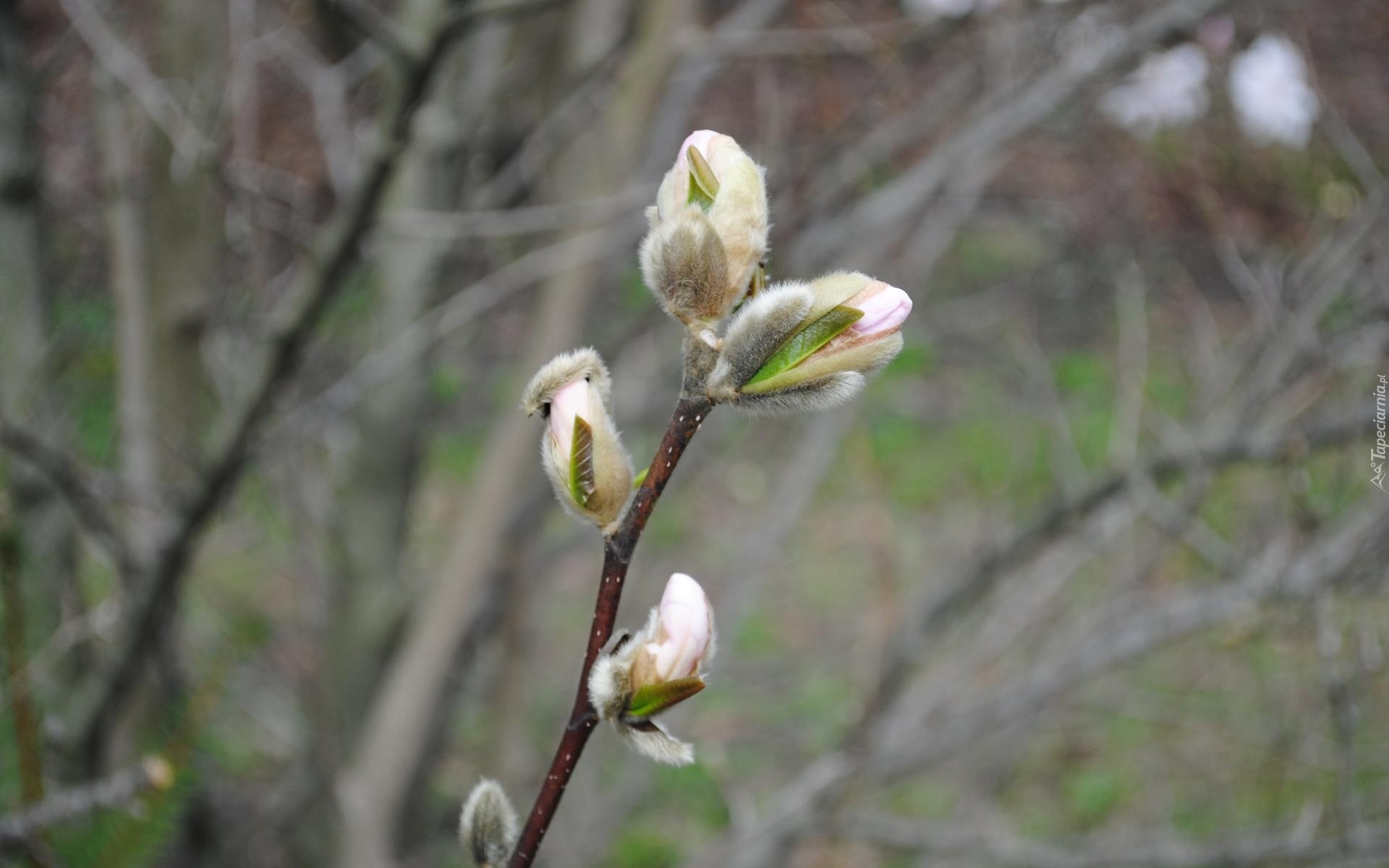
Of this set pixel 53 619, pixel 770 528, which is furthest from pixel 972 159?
pixel 53 619

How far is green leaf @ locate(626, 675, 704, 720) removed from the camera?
601mm

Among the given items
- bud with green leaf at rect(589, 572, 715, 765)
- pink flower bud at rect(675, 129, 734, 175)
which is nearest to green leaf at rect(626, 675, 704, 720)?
bud with green leaf at rect(589, 572, 715, 765)

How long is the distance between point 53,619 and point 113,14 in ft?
4.16

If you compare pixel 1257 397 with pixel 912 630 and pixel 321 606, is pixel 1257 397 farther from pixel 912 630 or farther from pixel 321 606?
pixel 321 606

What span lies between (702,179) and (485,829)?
442 millimetres

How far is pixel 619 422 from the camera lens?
7.79 feet

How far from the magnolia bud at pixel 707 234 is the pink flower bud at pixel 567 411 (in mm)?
78

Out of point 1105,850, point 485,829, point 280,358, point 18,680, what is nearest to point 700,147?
point 485,829

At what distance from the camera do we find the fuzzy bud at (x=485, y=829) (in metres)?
0.67

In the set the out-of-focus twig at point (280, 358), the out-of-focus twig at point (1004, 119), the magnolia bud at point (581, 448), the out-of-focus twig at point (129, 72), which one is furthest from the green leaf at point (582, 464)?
the out-of-focus twig at point (1004, 119)

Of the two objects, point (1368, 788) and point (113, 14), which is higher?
point (113, 14)

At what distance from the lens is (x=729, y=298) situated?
64 centimetres

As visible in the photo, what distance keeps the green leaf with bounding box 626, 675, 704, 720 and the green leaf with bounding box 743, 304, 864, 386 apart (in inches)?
7.1

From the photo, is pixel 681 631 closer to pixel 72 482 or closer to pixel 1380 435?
pixel 72 482
